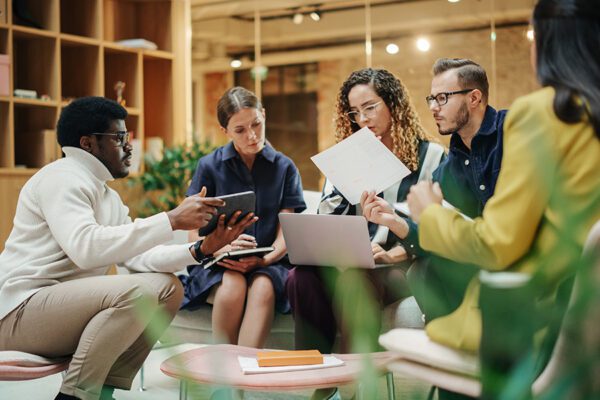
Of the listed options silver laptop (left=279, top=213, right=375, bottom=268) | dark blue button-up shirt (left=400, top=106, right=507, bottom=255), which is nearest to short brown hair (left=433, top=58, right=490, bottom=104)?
dark blue button-up shirt (left=400, top=106, right=507, bottom=255)

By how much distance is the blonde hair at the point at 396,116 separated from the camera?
2.84m

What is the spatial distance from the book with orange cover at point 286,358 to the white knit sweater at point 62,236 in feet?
1.76

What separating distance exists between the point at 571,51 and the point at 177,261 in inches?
61.6

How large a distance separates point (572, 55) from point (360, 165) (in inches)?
50.0

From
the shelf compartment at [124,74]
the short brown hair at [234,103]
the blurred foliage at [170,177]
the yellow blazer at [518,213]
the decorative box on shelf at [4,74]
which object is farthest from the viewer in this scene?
the shelf compartment at [124,74]

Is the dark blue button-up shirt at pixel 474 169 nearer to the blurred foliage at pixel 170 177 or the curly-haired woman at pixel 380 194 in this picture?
the curly-haired woman at pixel 380 194

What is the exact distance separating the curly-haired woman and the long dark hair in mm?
1280

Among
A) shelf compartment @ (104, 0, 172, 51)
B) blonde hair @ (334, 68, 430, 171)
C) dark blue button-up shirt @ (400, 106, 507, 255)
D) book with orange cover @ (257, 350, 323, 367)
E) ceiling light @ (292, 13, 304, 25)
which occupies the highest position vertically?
ceiling light @ (292, 13, 304, 25)

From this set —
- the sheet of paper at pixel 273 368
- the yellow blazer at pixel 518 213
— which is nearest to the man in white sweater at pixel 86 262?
the sheet of paper at pixel 273 368

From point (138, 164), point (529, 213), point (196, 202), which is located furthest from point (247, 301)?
point (138, 164)

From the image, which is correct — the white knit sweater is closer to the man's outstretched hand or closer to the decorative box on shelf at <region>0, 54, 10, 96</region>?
the man's outstretched hand

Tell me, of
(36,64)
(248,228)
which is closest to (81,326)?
(248,228)

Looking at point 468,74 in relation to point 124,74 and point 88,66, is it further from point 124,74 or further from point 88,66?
point 124,74

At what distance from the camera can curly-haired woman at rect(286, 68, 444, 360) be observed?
103 inches
